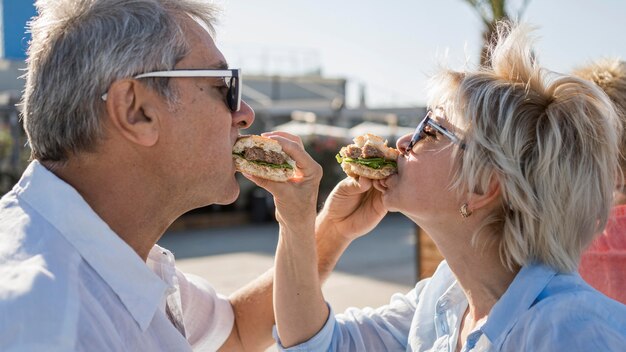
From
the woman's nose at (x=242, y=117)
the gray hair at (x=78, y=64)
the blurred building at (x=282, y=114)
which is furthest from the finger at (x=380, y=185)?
the blurred building at (x=282, y=114)

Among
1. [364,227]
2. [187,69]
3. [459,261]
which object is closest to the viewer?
[187,69]

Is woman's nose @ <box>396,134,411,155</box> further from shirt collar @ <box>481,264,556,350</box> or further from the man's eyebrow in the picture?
the man's eyebrow

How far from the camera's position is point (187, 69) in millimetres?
2146

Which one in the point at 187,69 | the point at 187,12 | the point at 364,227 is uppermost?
the point at 187,12

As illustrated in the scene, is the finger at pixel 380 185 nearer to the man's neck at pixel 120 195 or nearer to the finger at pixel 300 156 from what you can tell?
the finger at pixel 300 156

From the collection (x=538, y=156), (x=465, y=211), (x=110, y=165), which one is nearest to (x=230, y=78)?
(x=110, y=165)

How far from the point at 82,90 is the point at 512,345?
60.7 inches

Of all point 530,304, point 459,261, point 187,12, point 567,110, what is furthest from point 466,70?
point 187,12

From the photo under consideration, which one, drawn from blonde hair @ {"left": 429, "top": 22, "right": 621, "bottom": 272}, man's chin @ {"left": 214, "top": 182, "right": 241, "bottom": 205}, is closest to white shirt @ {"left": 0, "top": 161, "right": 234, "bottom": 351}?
man's chin @ {"left": 214, "top": 182, "right": 241, "bottom": 205}

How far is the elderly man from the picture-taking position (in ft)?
5.49

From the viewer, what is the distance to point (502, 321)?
88.2 inches

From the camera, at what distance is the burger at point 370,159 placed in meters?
2.78

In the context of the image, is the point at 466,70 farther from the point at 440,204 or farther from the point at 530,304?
the point at 530,304

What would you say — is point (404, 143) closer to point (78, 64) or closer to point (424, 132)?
point (424, 132)
